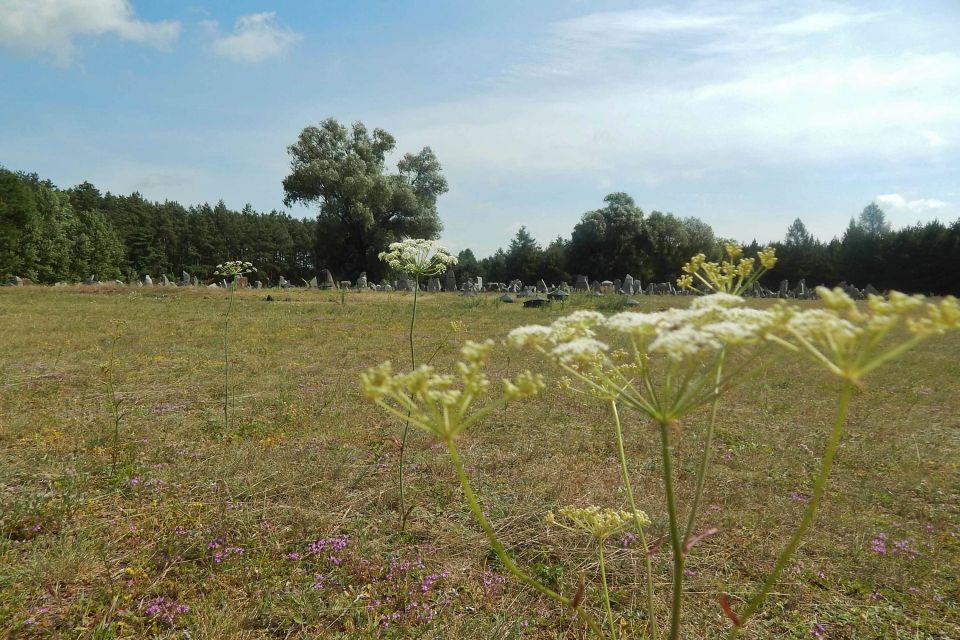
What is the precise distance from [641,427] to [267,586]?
4.95 metres

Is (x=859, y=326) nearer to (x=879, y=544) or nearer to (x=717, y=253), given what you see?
(x=879, y=544)

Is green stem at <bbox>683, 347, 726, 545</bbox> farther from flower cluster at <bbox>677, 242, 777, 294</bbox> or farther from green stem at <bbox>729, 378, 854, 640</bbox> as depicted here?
flower cluster at <bbox>677, 242, 777, 294</bbox>

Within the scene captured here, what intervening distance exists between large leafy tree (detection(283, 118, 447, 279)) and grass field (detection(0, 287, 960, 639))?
94.7ft

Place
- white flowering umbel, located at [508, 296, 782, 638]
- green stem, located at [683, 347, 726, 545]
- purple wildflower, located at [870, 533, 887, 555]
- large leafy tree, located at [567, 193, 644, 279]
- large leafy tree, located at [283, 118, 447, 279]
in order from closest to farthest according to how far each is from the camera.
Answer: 1. white flowering umbel, located at [508, 296, 782, 638]
2. green stem, located at [683, 347, 726, 545]
3. purple wildflower, located at [870, 533, 887, 555]
4. large leafy tree, located at [283, 118, 447, 279]
5. large leafy tree, located at [567, 193, 644, 279]

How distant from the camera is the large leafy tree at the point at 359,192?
1404 inches

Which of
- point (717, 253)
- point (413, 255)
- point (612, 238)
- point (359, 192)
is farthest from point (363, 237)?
point (413, 255)

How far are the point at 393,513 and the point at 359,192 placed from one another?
3360 cm

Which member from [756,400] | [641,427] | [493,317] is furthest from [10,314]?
[756,400]

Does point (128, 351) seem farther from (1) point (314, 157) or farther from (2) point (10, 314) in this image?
(1) point (314, 157)

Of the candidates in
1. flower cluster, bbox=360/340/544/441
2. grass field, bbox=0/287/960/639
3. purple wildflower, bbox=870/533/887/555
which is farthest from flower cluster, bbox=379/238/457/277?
purple wildflower, bbox=870/533/887/555

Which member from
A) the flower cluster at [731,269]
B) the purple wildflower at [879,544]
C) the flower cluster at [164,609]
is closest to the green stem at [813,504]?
the flower cluster at [731,269]

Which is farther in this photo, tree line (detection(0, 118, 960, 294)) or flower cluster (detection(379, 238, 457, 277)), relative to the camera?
tree line (detection(0, 118, 960, 294))

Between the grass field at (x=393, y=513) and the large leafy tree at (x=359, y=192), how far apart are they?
2888cm

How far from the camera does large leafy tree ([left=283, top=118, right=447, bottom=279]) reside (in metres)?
35.7
